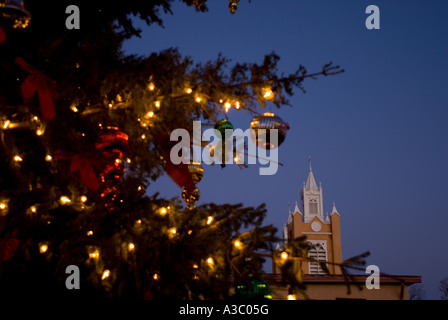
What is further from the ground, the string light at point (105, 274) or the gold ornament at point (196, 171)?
the gold ornament at point (196, 171)

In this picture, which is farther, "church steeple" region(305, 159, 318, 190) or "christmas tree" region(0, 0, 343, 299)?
"church steeple" region(305, 159, 318, 190)

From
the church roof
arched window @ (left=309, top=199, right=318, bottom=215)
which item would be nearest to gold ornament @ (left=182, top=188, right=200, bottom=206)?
arched window @ (left=309, top=199, right=318, bottom=215)

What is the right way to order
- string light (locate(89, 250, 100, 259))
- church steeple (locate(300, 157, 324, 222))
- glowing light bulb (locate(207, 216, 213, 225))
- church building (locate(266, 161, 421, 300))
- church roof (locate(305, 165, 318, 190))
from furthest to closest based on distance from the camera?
church roof (locate(305, 165, 318, 190)) → church steeple (locate(300, 157, 324, 222)) → church building (locate(266, 161, 421, 300)) → glowing light bulb (locate(207, 216, 213, 225)) → string light (locate(89, 250, 100, 259))

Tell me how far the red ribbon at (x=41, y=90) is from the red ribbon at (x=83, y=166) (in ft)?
1.20

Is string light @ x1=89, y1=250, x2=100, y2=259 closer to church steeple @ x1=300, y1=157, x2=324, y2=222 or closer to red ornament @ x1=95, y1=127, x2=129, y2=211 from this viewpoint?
red ornament @ x1=95, y1=127, x2=129, y2=211

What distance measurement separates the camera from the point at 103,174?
3.46 metres

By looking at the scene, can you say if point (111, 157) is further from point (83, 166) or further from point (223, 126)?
point (223, 126)

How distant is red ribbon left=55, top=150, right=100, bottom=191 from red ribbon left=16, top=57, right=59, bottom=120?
36 centimetres

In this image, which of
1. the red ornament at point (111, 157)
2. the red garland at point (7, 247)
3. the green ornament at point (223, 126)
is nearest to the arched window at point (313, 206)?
the green ornament at point (223, 126)

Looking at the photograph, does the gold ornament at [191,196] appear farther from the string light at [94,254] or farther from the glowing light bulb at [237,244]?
the string light at [94,254]

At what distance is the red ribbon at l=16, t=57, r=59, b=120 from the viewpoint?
2.92m

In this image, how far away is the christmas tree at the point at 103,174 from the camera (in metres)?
2.96

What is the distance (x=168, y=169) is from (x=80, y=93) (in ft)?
3.39
